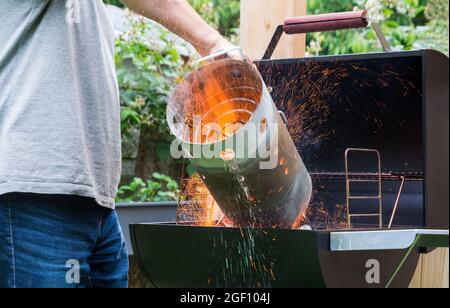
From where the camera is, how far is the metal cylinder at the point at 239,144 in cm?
145

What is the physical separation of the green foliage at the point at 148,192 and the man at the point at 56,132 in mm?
1963

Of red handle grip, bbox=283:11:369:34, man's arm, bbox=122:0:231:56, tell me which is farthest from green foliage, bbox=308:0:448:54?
man's arm, bbox=122:0:231:56

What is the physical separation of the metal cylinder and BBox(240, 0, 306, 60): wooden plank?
31.6 inches

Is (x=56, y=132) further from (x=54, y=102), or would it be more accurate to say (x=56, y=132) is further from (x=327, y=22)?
(x=327, y=22)

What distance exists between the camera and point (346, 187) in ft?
6.43

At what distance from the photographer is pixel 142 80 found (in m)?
4.01

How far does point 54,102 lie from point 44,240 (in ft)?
0.95

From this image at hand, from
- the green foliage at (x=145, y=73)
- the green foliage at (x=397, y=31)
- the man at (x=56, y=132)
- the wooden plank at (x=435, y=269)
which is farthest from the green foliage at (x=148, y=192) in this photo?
the man at (x=56, y=132)

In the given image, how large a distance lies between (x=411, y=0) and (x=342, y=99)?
274 cm

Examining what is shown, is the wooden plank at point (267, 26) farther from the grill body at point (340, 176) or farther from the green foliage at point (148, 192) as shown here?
the green foliage at point (148, 192)

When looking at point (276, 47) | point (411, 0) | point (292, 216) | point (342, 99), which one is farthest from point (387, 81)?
point (411, 0)

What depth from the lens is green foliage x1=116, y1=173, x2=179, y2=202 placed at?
12.0ft

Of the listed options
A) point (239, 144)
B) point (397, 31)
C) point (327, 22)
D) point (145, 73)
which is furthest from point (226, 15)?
point (239, 144)
